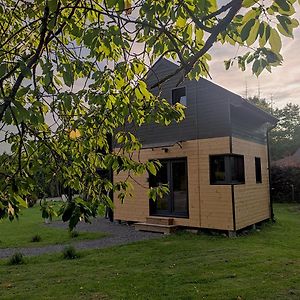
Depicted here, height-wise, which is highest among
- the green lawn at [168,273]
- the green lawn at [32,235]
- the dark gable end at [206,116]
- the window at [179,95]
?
the window at [179,95]

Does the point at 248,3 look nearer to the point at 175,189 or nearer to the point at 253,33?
the point at 253,33

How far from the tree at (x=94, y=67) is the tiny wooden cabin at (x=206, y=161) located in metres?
6.68

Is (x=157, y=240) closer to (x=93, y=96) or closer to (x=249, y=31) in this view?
(x=93, y=96)

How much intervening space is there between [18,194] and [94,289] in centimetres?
361

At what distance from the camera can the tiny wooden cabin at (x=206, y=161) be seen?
35.8ft

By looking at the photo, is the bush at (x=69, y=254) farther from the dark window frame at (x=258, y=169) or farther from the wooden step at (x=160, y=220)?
the dark window frame at (x=258, y=169)

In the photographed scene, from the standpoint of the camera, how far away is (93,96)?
10.9 ft

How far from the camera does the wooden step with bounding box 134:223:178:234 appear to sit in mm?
11539

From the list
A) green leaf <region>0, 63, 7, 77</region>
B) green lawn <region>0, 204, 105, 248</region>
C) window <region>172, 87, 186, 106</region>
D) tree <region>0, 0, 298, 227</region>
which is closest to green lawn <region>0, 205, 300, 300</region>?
green lawn <region>0, 204, 105, 248</region>

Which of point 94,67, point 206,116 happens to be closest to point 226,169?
point 206,116

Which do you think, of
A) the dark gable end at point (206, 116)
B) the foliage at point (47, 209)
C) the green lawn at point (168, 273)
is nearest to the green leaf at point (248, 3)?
the foliage at point (47, 209)

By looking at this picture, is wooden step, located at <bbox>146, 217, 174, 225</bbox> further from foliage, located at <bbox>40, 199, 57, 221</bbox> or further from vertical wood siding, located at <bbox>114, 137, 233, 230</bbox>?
foliage, located at <bbox>40, 199, 57, 221</bbox>

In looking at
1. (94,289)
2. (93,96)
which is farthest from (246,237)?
(93,96)

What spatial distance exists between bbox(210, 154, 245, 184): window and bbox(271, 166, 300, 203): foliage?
11.2m
